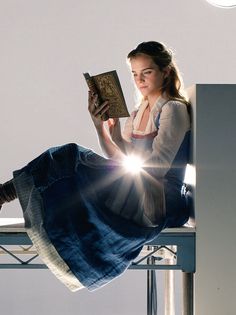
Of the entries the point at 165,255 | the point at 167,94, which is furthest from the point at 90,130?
the point at 167,94

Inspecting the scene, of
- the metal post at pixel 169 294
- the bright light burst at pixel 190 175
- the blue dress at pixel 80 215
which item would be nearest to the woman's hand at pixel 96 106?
the blue dress at pixel 80 215

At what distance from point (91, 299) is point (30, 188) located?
260 centimetres

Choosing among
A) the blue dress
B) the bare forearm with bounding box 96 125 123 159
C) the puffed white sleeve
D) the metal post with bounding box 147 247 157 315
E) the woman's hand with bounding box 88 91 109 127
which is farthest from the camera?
the metal post with bounding box 147 247 157 315

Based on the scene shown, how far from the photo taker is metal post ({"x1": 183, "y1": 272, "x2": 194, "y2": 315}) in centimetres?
251

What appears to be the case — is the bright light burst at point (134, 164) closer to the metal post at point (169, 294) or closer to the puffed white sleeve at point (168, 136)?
the puffed white sleeve at point (168, 136)

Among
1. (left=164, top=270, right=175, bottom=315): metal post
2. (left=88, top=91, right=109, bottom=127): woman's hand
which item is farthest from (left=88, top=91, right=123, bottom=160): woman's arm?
(left=164, top=270, right=175, bottom=315): metal post

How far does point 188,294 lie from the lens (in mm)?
2541

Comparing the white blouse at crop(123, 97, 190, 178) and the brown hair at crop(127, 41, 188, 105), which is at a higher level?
the brown hair at crop(127, 41, 188, 105)

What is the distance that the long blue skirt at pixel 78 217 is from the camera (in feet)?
7.74

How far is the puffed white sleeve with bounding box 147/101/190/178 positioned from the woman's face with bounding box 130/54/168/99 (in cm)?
14

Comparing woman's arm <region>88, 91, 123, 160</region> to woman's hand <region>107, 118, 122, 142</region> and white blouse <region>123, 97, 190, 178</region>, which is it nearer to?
woman's hand <region>107, 118, 122, 142</region>

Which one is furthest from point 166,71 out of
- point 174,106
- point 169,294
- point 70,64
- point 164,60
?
point 70,64

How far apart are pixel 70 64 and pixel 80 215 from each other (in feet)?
8.34

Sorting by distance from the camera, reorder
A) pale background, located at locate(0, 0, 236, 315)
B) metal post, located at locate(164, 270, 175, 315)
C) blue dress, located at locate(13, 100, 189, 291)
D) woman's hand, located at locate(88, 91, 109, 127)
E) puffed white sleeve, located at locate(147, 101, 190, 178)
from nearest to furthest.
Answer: blue dress, located at locate(13, 100, 189, 291) < puffed white sleeve, located at locate(147, 101, 190, 178) < woman's hand, located at locate(88, 91, 109, 127) < metal post, located at locate(164, 270, 175, 315) < pale background, located at locate(0, 0, 236, 315)
